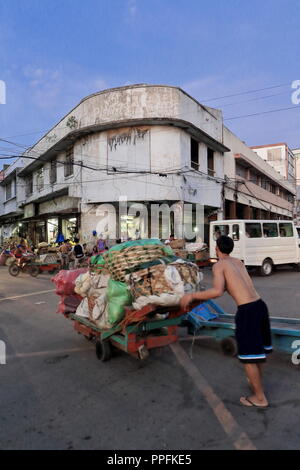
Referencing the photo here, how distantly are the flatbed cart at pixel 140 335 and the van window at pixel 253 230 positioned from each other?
808cm

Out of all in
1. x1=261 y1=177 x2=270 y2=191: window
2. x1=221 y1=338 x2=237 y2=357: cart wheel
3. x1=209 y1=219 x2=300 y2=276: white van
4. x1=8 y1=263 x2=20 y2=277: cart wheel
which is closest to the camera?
x1=221 y1=338 x2=237 y2=357: cart wheel

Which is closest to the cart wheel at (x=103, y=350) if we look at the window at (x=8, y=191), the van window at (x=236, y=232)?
the van window at (x=236, y=232)

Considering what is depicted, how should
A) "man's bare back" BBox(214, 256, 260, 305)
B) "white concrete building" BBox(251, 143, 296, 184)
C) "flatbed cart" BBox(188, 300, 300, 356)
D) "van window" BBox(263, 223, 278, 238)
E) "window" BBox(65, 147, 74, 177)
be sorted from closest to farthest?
"man's bare back" BBox(214, 256, 260, 305) → "flatbed cart" BBox(188, 300, 300, 356) → "van window" BBox(263, 223, 278, 238) → "window" BBox(65, 147, 74, 177) → "white concrete building" BBox(251, 143, 296, 184)

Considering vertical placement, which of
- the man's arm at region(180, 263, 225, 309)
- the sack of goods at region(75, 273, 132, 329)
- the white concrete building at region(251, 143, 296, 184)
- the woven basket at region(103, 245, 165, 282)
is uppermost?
the white concrete building at region(251, 143, 296, 184)

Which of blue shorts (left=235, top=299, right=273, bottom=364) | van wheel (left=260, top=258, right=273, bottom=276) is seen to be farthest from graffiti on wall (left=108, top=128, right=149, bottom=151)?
blue shorts (left=235, top=299, right=273, bottom=364)

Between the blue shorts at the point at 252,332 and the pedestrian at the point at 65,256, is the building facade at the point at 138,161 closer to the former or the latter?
the pedestrian at the point at 65,256

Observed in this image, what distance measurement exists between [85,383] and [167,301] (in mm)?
1343

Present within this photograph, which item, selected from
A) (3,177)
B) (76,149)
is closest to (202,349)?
(76,149)

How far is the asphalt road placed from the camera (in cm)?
237

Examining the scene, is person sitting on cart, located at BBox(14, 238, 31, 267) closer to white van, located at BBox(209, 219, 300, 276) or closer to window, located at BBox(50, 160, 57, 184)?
white van, located at BBox(209, 219, 300, 276)

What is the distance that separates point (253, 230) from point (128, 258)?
877 cm

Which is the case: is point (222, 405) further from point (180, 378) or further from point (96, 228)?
point (96, 228)

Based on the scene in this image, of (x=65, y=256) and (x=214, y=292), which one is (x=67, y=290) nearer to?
(x=214, y=292)

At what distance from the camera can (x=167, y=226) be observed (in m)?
17.2
